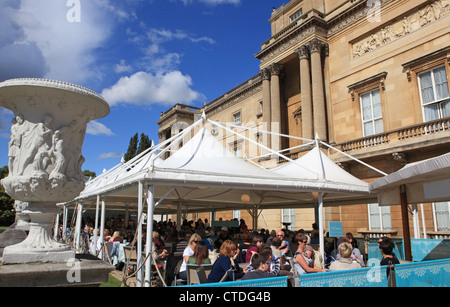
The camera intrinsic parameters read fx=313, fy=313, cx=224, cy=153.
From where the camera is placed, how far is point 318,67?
→ 19766 mm

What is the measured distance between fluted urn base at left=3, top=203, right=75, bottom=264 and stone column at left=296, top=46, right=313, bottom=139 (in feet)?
57.4

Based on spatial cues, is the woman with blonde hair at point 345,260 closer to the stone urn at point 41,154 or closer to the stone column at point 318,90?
the stone urn at point 41,154

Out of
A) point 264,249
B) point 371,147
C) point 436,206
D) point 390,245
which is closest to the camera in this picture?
point 264,249

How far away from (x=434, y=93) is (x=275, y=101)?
10.3m

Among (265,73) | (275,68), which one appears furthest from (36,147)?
(265,73)

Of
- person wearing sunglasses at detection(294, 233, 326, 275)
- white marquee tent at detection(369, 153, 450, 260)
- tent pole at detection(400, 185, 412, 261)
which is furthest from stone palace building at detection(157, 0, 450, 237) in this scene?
person wearing sunglasses at detection(294, 233, 326, 275)

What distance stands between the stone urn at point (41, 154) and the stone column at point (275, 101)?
19.6m

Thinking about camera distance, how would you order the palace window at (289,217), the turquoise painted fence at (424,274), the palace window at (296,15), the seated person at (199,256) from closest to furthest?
the turquoise painted fence at (424,274), the seated person at (199,256), the palace window at (289,217), the palace window at (296,15)

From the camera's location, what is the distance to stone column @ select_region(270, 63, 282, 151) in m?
22.6

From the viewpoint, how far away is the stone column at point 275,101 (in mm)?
22594

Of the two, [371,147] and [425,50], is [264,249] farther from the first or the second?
[425,50]

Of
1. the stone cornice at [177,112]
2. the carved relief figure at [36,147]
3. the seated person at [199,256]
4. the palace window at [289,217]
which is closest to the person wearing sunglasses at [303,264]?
the seated person at [199,256]

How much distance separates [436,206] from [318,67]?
33.7 ft
